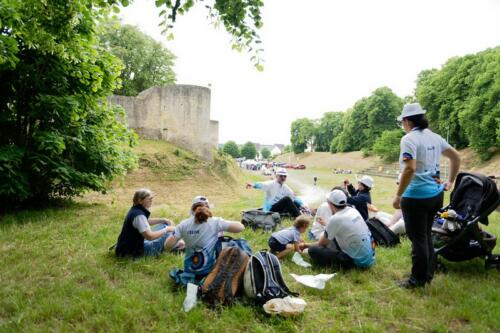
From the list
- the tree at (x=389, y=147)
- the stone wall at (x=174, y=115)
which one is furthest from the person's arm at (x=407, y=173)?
the tree at (x=389, y=147)

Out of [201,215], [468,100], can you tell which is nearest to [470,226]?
[201,215]

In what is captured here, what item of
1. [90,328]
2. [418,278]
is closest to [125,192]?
[90,328]

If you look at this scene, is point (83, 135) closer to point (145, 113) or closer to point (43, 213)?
point (43, 213)

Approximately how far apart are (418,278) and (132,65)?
3292cm

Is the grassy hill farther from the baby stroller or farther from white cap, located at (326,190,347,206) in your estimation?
white cap, located at (326,190,347,206)

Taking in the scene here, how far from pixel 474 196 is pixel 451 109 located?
4311 cm

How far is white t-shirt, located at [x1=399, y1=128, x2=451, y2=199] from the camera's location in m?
3.46

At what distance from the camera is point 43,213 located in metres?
7.44

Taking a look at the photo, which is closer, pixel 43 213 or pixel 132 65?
pixel 43 213

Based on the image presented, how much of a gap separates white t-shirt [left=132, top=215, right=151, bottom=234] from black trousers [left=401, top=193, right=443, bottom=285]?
3.30 m

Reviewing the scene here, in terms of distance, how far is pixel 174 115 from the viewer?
784 inches

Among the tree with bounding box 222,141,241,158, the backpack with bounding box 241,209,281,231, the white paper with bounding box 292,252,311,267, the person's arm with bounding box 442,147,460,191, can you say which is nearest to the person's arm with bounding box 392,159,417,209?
the person's arm with bounding box 442,147,460,191

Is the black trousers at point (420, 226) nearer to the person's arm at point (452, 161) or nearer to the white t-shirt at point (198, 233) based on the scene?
the person's arm at point (452, 161)

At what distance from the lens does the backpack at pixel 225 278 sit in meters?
3.26
